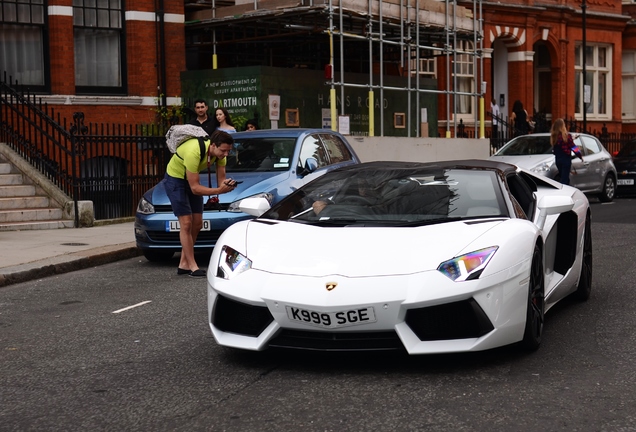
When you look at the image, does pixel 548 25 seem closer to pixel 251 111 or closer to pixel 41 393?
pixel 251 111

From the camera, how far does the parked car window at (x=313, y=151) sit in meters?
12.7

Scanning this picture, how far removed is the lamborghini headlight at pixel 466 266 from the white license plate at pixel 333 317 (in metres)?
0.51

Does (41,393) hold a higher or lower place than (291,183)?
lower

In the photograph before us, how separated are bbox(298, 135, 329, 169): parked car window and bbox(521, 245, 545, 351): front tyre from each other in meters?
6.30

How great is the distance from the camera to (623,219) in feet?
56.2

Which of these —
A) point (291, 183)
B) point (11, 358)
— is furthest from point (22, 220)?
point (11, 358)

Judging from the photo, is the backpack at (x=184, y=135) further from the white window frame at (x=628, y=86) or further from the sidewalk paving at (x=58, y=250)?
the white window frame at (x=628, y=86)

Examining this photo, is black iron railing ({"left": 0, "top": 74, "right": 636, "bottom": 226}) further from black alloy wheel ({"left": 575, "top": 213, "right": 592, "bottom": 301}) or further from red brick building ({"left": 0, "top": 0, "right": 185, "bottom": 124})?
black alloy wheel ({"left": 575, "top": 213, "right": 592, "bottom": 301})

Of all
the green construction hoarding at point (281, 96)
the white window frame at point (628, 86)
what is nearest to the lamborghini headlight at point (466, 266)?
the green construction hoarding at point (281, 96)

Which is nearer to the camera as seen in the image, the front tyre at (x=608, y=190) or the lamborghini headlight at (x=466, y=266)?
the lamborghini headlight at (x=466, y=266)

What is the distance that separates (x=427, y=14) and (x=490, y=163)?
16.4 metres

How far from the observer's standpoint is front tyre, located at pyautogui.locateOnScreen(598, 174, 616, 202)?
22.3 meters

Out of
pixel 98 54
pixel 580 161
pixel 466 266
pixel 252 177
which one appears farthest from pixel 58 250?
pixel 580 161

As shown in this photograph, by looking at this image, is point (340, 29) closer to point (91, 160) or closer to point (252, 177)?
point (91, 160)
